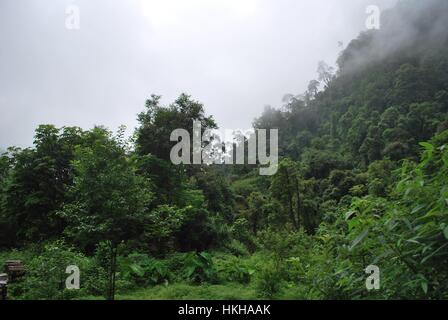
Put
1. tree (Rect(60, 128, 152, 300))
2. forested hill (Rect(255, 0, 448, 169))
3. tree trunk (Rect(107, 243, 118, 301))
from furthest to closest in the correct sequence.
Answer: forested hill (Rect(255, 0, 448, 169))
tree trunk (Rect(107, 243, 118, 301))
tree (Rect(60, 128, 152, 300))

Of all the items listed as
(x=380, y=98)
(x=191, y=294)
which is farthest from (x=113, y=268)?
(x=380, y=98)

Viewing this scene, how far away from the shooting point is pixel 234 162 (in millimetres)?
43312

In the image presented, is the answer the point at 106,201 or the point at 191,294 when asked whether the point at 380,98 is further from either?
the point at 106,201

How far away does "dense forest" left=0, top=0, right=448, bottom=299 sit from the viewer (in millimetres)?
2115

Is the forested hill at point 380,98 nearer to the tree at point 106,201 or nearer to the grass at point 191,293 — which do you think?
the grass at point 191,293

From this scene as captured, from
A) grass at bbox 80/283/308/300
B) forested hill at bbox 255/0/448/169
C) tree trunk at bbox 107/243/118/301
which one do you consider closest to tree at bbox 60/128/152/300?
tree trunk at bbox 107/243/118/301

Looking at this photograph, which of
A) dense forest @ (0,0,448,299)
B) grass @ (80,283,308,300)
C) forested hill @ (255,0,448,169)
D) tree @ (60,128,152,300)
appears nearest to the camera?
dense forest @ (0,0,448,299)

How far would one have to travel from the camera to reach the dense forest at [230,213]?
212 cm

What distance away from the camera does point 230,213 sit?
73.8 ft

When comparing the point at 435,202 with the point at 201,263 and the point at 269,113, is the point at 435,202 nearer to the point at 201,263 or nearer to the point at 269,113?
the point at 201,263

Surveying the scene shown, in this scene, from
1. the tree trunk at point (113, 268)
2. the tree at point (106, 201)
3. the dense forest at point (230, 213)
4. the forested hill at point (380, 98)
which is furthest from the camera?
the forested hill at point (380, 98)

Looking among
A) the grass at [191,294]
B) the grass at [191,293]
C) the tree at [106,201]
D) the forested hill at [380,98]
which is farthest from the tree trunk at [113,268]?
the forested hill at [380,98]

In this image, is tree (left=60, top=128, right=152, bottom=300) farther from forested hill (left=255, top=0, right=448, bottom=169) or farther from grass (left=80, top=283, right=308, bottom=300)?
forested hill (left=255, top=0, right=448, bottom=169)

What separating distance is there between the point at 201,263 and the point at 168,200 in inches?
217
